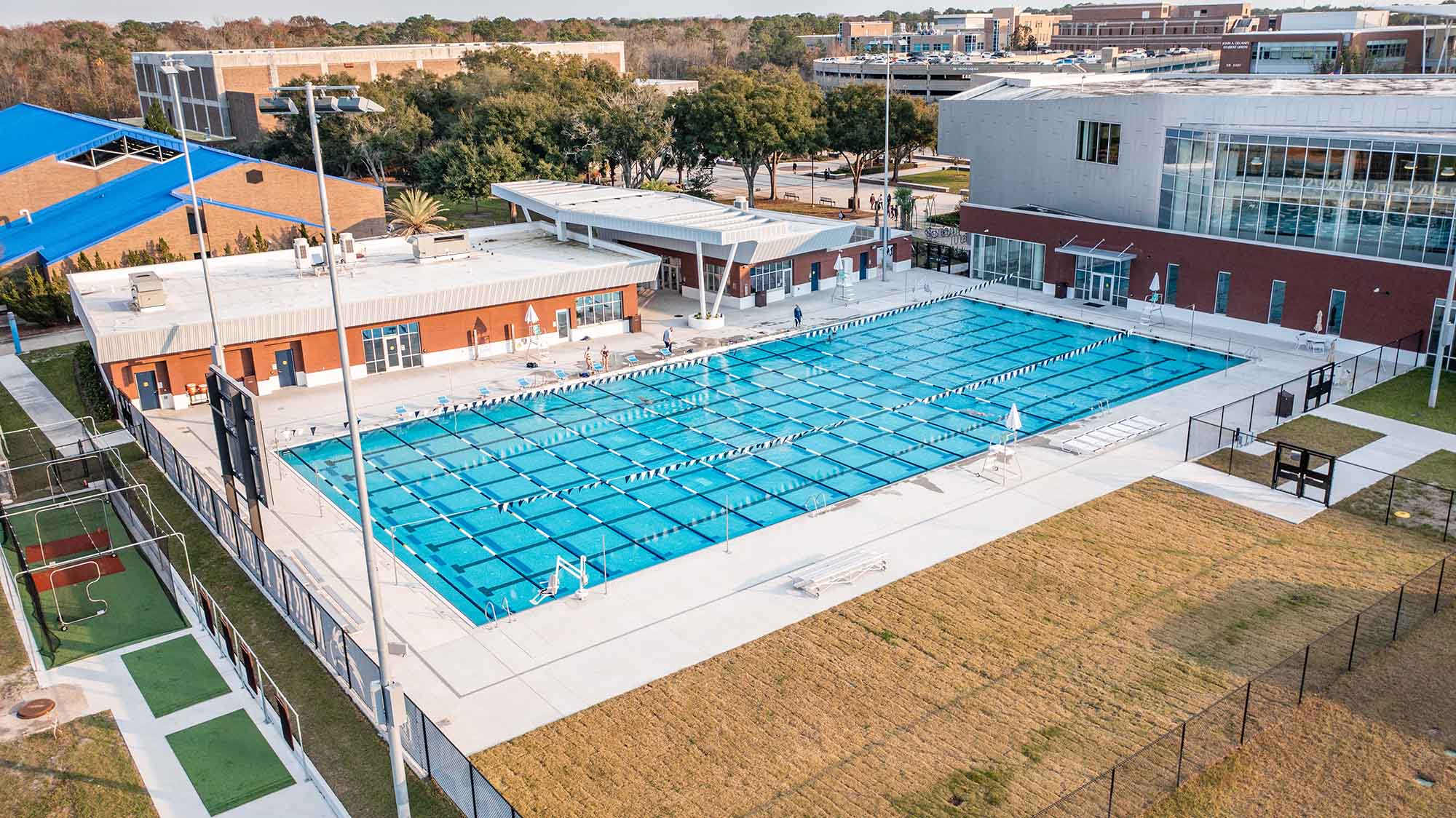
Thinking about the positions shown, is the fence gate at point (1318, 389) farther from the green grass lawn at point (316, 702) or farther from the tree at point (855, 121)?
the tree at point (855, 121)

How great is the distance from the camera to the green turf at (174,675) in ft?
63.3

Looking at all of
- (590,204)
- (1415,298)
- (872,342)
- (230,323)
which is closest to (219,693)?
(230,323)

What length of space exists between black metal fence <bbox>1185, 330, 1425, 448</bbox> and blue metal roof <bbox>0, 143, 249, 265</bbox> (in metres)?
45.1

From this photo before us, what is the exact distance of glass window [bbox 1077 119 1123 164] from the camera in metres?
46.4

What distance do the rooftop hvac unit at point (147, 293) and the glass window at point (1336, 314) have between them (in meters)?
42.5

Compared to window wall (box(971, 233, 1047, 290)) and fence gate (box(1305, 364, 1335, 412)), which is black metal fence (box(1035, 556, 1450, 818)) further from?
window wall (box(971, 233, 1047, 290))

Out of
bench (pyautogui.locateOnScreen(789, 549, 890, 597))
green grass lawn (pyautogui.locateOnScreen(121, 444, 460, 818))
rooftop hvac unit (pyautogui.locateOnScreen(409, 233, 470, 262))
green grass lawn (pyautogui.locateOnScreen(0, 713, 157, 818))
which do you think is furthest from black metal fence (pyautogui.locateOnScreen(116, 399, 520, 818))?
rooftop hvac unit (pyautogui.locateOnScreen(409, 233, 470, 262))

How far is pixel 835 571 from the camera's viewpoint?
2333 centimetres

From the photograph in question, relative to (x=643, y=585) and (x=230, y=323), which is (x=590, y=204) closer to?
(x=230, y=323)

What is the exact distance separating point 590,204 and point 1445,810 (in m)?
40.4

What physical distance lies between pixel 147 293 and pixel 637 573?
23144mm

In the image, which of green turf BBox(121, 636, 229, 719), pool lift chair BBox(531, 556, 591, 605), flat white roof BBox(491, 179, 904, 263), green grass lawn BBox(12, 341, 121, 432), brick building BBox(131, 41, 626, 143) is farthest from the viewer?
brick building BBox(131, 41, 626, 143)

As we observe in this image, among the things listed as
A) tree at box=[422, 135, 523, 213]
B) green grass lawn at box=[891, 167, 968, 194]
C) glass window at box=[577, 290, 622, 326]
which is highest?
tree at box=[422, 135, 523, 213]

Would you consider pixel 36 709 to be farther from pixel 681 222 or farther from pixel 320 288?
pixel 681 222
